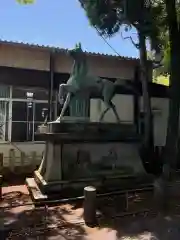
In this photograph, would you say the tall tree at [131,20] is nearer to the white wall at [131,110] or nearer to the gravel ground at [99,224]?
the white wall at [131,110]

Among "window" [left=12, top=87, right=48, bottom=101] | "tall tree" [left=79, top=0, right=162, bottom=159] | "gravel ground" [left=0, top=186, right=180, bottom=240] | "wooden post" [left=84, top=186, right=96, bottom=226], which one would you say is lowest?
"gravel ground" [left=0, top=186, right=180, bottom=240]

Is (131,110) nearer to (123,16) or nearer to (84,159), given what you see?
(123,16)

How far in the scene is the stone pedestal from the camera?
8.62m

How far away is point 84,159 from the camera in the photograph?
9.18 metres

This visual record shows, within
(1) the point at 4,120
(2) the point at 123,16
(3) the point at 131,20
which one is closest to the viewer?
(3) the point at 131,20

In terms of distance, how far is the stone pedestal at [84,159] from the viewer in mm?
8617

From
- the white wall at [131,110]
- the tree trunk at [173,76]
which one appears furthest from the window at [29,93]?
the tree trunk at [173,76]

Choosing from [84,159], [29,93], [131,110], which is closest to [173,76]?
[84,159]

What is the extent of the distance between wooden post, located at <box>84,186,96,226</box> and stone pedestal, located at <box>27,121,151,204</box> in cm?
192

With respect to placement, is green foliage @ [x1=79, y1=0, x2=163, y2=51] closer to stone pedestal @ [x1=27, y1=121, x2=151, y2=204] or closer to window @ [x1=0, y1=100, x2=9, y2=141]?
stone pedestal @ [x1=27, y1=121, x2=151, y2=204]

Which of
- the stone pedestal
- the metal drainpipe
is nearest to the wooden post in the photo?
the stone pedestal

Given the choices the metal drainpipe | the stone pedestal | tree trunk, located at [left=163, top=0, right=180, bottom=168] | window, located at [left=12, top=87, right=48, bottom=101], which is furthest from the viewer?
the metal drainpipe

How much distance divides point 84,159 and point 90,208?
2.90 meters

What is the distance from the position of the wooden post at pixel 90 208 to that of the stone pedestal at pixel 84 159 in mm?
1919
